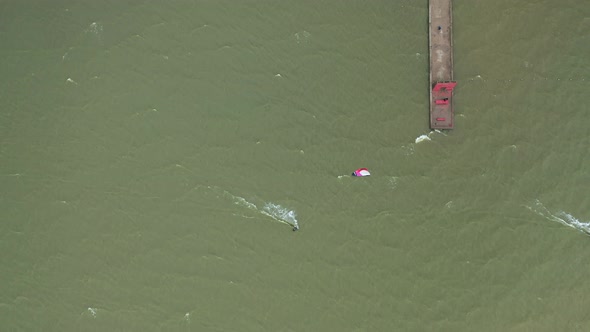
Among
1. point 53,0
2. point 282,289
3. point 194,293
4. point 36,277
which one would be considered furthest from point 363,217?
point 53,0

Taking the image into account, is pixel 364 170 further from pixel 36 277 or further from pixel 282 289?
pixel 36 277

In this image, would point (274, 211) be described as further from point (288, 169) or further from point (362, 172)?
point (362, 172)

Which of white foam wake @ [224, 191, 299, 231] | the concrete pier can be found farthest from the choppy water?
the concrete pier

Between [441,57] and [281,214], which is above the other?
[441,57]

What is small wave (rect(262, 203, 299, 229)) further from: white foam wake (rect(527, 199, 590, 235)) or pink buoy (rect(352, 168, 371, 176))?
white foam wake (rect(527, 199, 590, 235))

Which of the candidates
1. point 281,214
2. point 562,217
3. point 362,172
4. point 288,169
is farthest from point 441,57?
point 281,214
